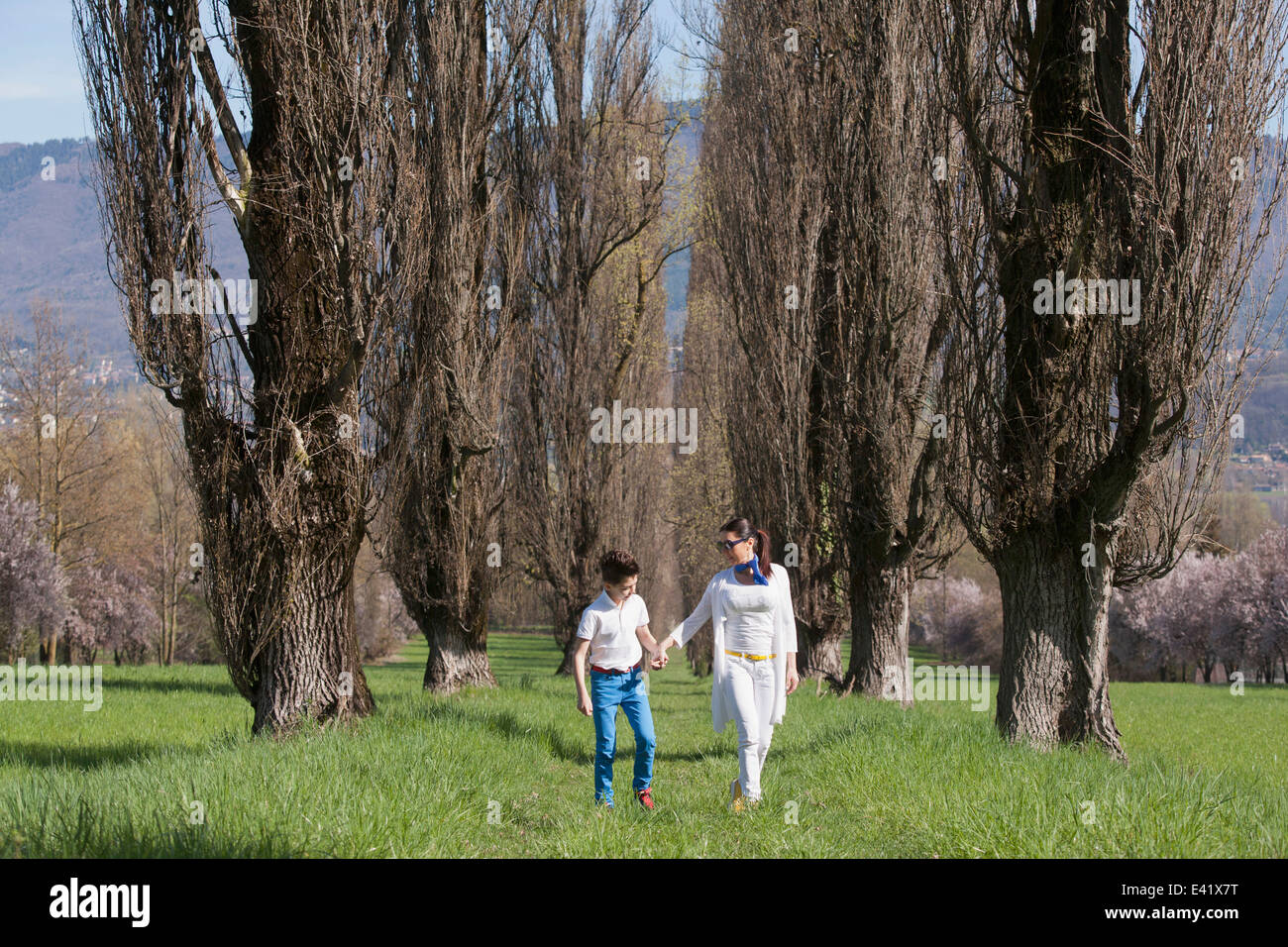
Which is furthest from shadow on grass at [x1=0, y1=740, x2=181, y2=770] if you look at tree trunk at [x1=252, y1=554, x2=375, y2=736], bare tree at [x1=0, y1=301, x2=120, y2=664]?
bare tree at [x1=0, y1=301, x2=120, y2=664]

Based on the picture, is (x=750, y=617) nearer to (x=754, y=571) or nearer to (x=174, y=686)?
(x=754, y=571)

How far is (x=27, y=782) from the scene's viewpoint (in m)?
5.18

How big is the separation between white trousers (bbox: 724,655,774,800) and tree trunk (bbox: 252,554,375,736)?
10.7 ft

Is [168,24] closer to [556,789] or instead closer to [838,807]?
[556,789]

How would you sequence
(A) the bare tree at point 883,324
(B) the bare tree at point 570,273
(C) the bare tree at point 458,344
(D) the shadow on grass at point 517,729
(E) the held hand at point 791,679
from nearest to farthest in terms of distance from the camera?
(E) the held hand at point 791,679
(D) the shadow on grass at point 517,729
(C) the bare tree at point 458,344
(A) the bare tree at point 883,324
(B) the bare tree at point 570,273

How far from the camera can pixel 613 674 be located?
6191mm

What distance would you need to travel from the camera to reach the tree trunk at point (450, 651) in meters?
13.5

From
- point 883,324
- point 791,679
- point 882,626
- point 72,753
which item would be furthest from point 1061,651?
point 72,753

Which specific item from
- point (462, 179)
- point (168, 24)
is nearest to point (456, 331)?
point (462, 179)

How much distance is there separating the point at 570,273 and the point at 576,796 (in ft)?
35.4

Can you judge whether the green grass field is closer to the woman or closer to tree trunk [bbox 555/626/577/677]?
the woman

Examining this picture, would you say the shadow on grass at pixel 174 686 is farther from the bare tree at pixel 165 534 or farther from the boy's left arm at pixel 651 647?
the bare tree at pixel 165 534

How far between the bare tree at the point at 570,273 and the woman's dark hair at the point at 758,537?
30.1 feet

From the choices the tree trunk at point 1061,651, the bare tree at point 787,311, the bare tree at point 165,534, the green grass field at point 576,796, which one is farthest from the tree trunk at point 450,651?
the bare tree at point 165,534
